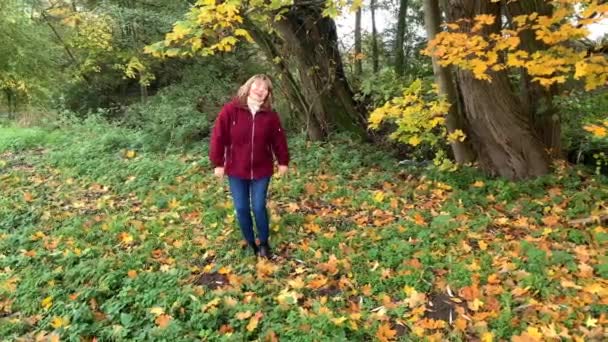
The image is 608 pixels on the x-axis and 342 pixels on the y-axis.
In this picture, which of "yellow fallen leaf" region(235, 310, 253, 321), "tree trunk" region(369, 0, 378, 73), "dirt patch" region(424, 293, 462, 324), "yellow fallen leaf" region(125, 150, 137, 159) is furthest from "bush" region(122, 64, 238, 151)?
"dirt patch" region(424, 293, 462, 324)

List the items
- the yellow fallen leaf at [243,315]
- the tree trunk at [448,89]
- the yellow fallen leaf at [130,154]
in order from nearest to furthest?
the yellow fallen leaf at [243,315] < the tree trunk at [448,89] < the yellow fallen leaf at [130,154]

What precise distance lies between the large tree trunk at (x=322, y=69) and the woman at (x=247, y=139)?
4.78m

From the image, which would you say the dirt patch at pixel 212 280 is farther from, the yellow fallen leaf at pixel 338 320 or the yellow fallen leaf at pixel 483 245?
the yellow fallen leaf at pixel 483 245

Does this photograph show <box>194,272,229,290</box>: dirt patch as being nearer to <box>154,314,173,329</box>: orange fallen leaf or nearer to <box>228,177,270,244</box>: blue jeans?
<box>228,177,270,244</box>: blue jeans

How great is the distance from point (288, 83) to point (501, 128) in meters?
4.48

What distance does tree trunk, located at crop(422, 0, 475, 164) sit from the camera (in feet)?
21.9

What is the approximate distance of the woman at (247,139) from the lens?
4.58 m

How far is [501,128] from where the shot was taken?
22.5 ft

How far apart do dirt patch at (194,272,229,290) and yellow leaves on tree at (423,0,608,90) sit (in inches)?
137

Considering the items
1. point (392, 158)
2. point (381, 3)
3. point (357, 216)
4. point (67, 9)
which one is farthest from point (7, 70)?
point (357, 216)

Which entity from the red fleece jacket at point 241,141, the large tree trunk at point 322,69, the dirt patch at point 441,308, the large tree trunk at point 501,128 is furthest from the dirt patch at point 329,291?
the large tree trunk at point 322,69

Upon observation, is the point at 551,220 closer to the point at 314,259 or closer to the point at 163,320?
the point at 314,259

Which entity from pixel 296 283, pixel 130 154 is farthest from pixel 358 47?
pixel 296 283

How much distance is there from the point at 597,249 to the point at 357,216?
2.54 m
